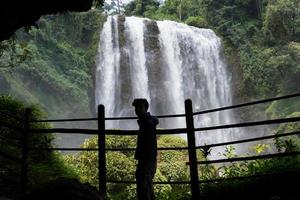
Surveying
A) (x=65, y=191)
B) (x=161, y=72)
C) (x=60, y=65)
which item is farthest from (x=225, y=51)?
(x=65, y=191)

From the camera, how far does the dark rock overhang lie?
5.30 metres

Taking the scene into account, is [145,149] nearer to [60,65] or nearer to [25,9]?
[25,9]

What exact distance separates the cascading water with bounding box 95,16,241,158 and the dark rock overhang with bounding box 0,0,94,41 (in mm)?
19813

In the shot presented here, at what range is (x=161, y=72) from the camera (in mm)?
27469

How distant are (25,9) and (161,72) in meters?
21.8

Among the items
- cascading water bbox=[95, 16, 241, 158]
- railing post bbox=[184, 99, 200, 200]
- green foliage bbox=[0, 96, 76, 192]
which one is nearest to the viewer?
railing post bbox=[184, 99, 200, 200]

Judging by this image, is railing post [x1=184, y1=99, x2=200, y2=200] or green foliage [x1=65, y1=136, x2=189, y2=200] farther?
green foliage [x1=65, y1=136, x2=189, y2=200]

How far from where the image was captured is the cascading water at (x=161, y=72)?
26.8m

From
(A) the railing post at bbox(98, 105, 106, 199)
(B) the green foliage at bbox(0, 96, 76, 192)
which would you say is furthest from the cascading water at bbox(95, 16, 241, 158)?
(A) the railing post at bbox(98, 105, 106, 199)

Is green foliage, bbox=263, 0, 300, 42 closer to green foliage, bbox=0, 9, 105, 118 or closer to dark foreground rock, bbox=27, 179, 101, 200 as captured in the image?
green foliage, bbox=0, 9, 105, 118

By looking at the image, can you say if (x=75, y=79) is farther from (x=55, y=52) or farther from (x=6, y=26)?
(x=6, y=26)

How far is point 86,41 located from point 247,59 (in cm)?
1249

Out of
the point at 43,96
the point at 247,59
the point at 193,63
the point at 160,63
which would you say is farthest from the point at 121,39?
the point at 247,59

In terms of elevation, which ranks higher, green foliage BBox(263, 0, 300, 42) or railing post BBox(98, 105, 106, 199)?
green foliage BBox(263, 0, 300, 42)
